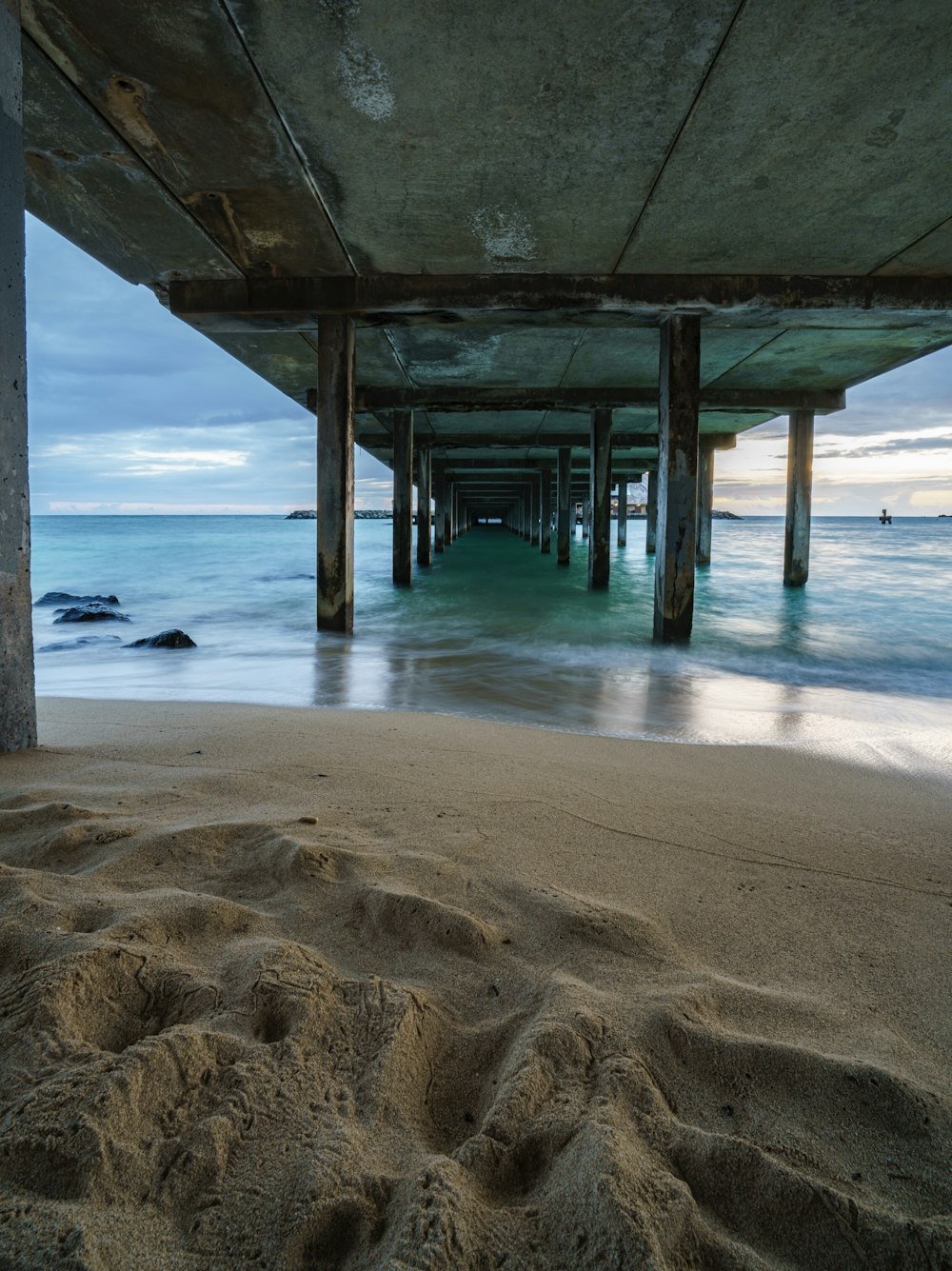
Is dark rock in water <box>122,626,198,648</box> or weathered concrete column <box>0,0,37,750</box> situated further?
dark rock in water <box>122,626,198,648</box>

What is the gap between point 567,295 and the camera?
6875mm

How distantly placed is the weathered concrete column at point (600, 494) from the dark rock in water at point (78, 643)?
9603mm

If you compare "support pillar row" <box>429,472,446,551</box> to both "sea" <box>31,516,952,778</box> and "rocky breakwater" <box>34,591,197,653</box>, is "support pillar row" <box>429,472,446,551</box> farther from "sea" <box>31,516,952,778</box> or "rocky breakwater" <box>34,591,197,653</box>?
"rocky breakwater" <box>34,591,197,653</box>

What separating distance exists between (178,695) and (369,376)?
29.4ft

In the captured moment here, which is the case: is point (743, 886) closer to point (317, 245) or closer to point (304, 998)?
point (304, 998)

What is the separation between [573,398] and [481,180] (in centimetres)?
819

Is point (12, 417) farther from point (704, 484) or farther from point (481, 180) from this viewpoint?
point (704, 484)

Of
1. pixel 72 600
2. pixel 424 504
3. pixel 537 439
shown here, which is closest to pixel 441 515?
pixel 424 504

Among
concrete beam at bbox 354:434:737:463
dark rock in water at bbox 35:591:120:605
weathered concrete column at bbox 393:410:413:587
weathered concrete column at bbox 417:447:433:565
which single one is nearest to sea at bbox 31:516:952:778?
dark rock in water at bbox 35:591:120:605

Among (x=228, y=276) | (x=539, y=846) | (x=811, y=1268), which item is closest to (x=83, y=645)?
(x=228, y=276)

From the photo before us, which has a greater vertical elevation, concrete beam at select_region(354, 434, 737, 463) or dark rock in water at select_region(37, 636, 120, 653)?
concrete beam at select_region(354, 434, 737, 463)

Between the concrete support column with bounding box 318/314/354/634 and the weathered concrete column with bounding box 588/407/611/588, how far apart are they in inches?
284

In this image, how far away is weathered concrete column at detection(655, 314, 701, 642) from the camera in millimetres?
7387

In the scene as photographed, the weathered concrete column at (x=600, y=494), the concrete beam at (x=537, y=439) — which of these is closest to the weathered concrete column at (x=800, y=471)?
the weathered concrete column at (x=600, y=494)
